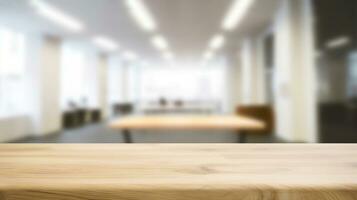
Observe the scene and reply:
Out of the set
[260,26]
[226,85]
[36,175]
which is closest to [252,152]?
[36,175]

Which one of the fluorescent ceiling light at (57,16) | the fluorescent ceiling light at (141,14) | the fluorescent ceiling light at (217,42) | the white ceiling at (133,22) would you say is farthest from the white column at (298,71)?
the fluorescent ceiling light at (57,16)

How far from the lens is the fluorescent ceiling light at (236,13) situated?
432 centimetres

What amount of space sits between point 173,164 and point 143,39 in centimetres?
704

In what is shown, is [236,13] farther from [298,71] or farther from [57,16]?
[57,16]

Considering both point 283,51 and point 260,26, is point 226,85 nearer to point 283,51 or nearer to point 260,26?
point 260,26

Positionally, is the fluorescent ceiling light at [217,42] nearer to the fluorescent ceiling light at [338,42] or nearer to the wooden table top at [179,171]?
the fluorescent ceiling light at [338,42]

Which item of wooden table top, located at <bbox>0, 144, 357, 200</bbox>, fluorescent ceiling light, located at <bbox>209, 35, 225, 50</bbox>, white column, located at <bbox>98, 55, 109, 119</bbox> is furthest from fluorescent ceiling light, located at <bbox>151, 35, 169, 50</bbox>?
wooden table top, located at <bbox>0, 144, 357, 200</bbox>

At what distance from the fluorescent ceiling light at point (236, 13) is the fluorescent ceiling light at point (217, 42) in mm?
1011

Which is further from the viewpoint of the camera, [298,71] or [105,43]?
[105,43]

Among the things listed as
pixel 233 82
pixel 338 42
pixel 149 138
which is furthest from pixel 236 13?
pixel 233 82

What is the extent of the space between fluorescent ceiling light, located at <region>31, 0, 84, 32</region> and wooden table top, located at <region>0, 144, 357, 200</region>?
4.46 metres

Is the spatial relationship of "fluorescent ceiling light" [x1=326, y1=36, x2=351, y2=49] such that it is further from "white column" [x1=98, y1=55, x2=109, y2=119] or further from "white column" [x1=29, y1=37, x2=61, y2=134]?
"white column" [x1=98, y1=55, x2=109, y2=119]

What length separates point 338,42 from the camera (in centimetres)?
319

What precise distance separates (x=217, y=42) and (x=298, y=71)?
3907mm
